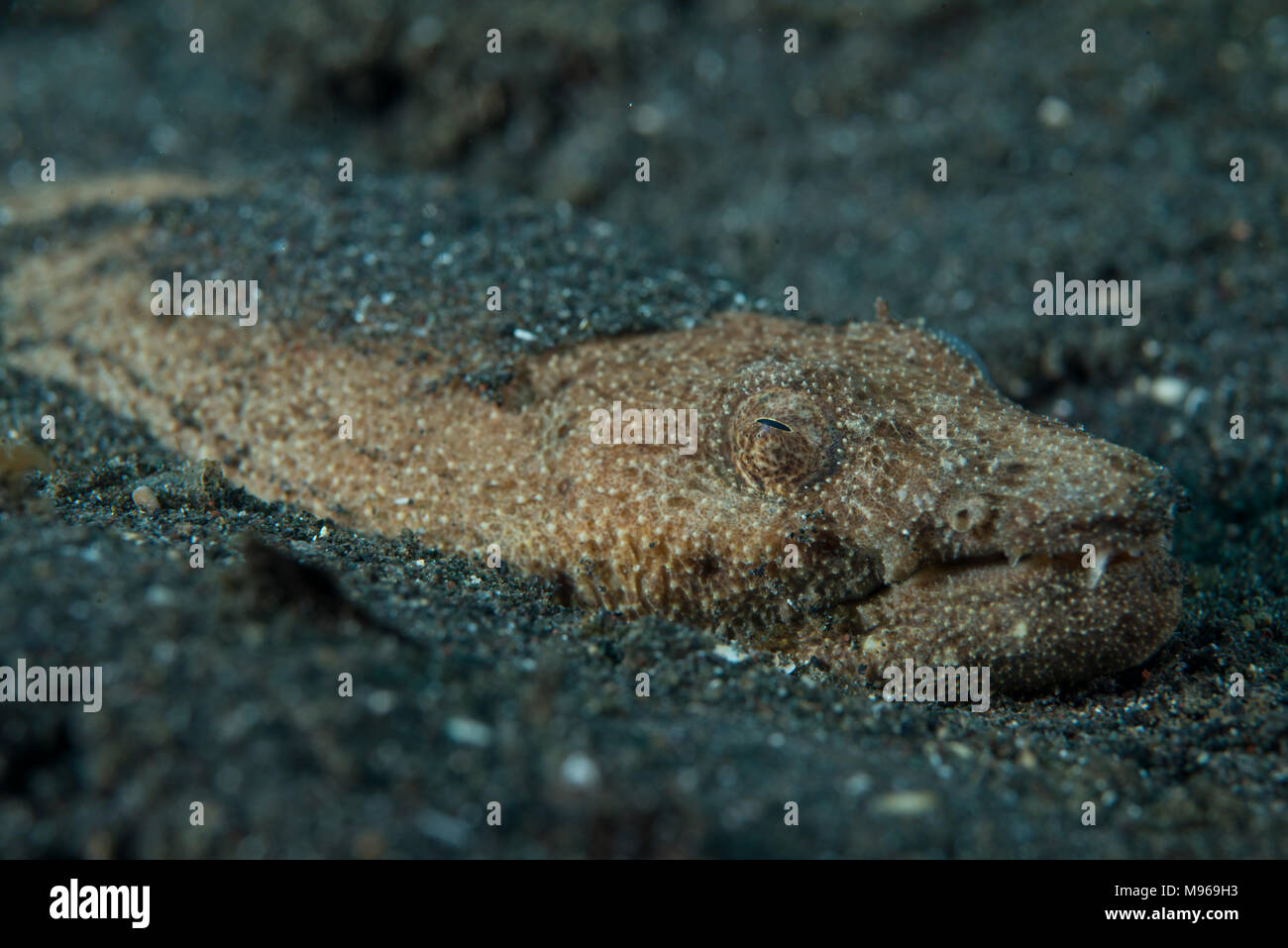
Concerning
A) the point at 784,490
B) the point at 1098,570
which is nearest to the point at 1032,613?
the point at 1098,570

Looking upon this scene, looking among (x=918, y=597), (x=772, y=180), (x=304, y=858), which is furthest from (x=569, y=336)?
(x=772, y=180)

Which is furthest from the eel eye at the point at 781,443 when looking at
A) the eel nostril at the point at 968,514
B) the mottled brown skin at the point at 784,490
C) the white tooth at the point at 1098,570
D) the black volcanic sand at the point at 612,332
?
the white tooth at the point at 1098,570

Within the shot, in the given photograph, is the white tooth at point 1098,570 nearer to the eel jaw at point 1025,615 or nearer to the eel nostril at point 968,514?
the eel jaw at point 1025,615

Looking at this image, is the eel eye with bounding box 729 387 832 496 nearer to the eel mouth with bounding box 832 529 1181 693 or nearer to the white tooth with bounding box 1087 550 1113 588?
the eel mouth with bounding box 832 529 1181 693

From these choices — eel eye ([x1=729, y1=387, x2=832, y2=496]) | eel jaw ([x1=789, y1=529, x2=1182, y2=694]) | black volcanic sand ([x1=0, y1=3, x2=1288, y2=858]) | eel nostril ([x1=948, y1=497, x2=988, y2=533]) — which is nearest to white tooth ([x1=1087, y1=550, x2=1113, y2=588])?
eel jaw ([x1=789, y1=529, x2=1182, y2=694])

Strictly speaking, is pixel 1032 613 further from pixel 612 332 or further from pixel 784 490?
pixel 612 332

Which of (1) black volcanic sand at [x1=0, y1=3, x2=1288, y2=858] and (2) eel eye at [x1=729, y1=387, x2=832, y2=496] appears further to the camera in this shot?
(2) eel eye at [x1=729, y1=387, x2=832, y2=496]
